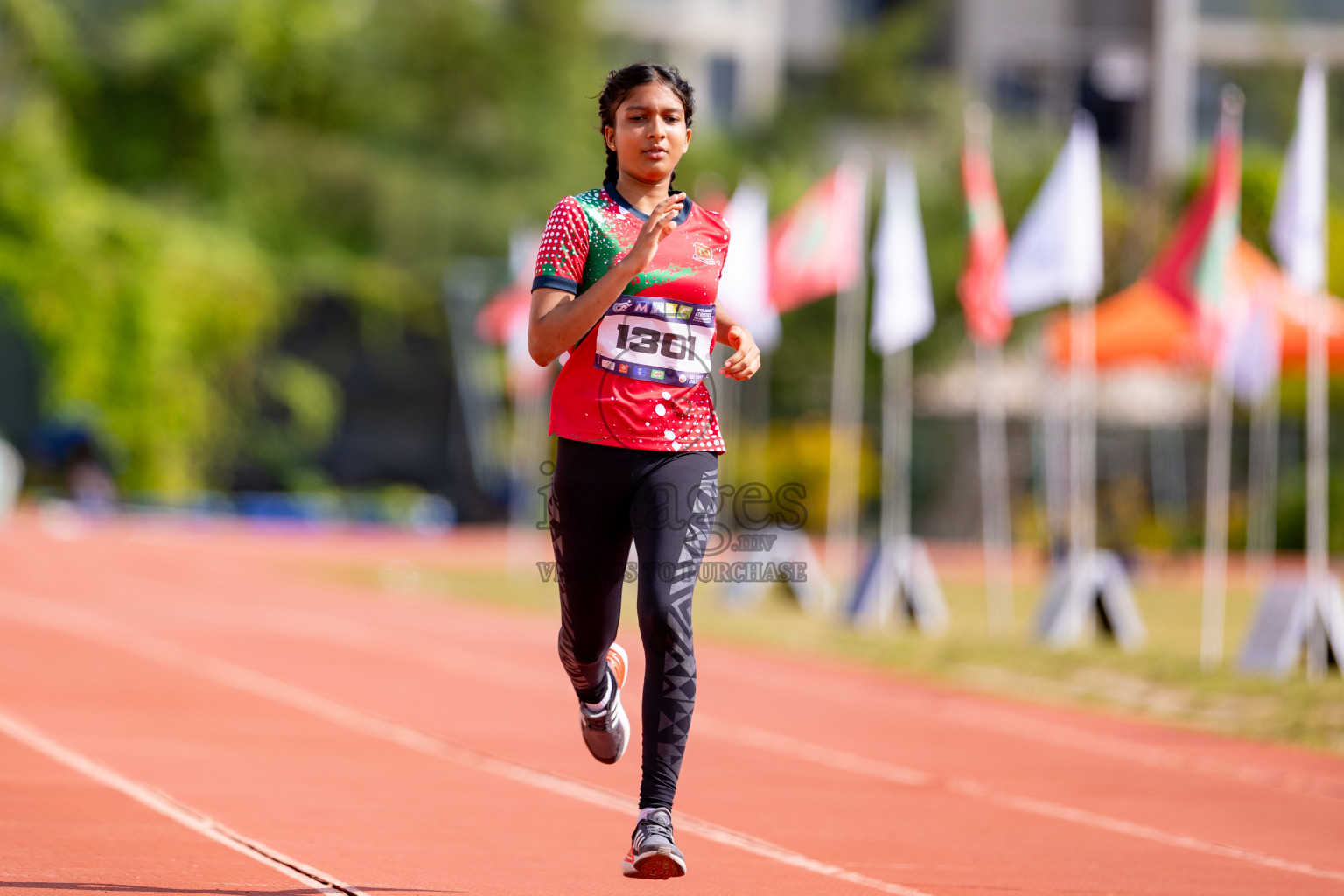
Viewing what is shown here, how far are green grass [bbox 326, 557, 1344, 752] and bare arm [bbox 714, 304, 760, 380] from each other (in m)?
6.07

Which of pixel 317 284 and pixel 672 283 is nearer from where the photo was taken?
pixel 672 283

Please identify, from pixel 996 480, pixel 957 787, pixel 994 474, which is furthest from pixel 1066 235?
pixel 996 480

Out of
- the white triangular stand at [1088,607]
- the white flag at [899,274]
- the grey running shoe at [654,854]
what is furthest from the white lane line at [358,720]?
the white flag at [899,274]

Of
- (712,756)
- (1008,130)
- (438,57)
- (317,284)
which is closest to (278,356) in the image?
(317,284)

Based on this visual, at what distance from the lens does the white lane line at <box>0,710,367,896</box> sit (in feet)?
16.7

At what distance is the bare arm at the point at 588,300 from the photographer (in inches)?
180

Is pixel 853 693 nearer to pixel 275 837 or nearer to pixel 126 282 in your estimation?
pixel 275 837

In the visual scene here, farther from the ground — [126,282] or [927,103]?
[927,103]

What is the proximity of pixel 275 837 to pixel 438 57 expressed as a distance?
113 ft

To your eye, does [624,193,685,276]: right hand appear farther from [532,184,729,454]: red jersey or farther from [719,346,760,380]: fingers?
[719,346,760,380]: fingers

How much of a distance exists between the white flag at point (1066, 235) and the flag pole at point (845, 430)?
6.18m

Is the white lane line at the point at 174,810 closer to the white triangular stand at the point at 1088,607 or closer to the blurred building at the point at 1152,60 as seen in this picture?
the white triangular stand at the point at 1088,607

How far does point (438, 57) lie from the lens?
38.9 metres

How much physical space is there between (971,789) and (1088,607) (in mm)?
8022
